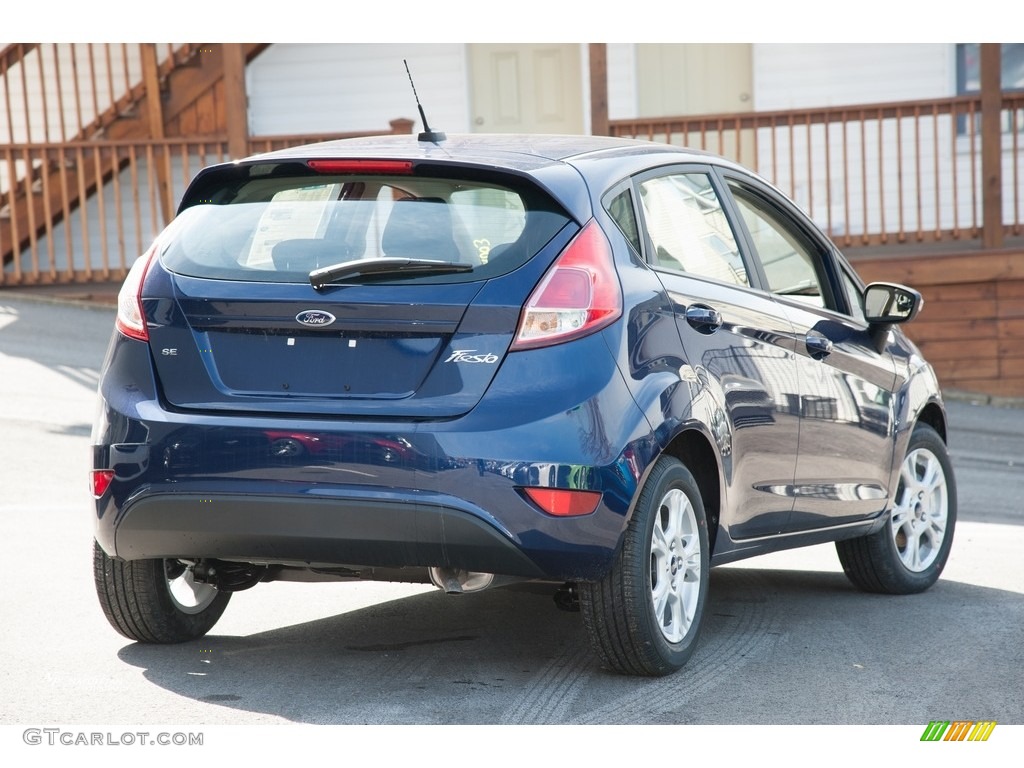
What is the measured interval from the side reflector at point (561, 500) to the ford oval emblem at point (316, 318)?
2.36 ft

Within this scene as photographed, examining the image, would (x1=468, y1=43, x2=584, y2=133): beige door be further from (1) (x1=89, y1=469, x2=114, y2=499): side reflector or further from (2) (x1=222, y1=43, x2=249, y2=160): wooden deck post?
(1) (x1=89, y1=469, x2=114, y2=499): side reflector

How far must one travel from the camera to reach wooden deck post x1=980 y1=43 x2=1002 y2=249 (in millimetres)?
13844

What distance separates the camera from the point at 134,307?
4.62 metres

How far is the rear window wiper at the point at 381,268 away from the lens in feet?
14.4

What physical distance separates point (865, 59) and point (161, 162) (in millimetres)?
7327

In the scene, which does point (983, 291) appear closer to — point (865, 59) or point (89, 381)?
point (865, 59)

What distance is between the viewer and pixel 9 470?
8.75 meters

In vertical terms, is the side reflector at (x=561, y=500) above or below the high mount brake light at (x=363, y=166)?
below

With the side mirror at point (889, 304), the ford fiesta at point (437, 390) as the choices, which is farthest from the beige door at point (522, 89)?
the ford fiesta at point (437, 390)

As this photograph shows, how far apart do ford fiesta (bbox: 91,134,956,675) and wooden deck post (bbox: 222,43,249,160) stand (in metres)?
9.38

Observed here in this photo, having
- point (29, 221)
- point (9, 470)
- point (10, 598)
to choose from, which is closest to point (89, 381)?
point (9, 470)

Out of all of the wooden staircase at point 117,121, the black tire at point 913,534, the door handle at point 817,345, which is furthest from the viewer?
the wooden staircase at point 117,121

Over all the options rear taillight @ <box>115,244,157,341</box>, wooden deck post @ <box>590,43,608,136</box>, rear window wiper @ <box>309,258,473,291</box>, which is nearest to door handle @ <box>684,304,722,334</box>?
rear window wiper @ <box>309,258,473,291</box>

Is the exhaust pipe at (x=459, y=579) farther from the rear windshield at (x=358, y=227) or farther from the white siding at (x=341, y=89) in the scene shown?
the white siding at (x=341, y=89)
